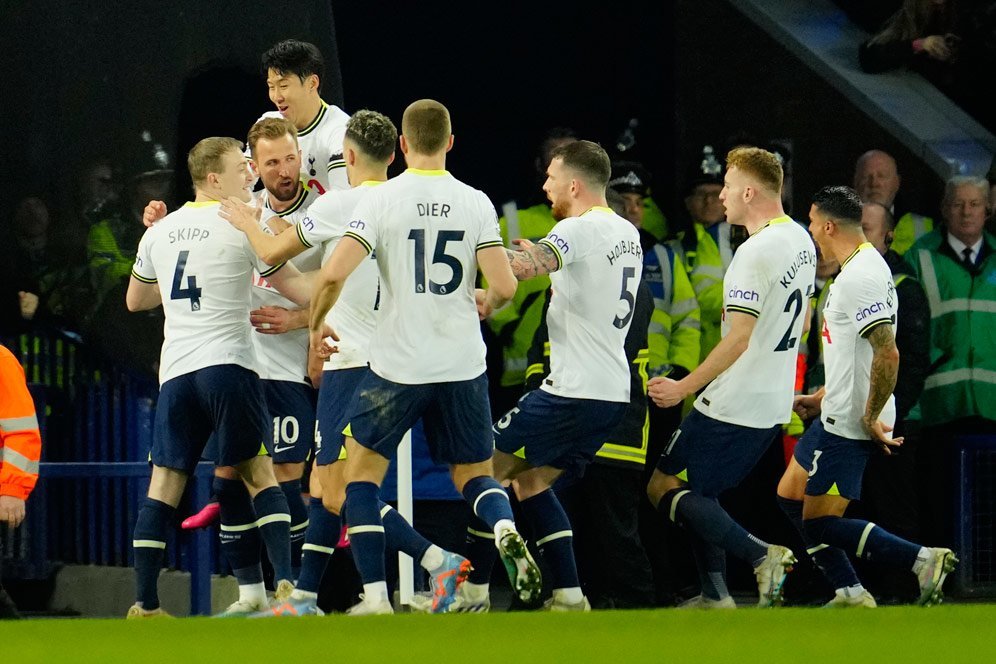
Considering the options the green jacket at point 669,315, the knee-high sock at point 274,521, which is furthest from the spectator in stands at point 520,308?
the knee-high sock at point 274,521

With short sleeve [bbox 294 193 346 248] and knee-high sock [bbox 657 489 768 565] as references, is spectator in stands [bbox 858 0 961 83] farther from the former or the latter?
short sleeve [bbox 294 193 346 248]

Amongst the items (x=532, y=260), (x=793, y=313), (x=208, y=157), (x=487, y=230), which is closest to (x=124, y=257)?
(x=208, y=157)

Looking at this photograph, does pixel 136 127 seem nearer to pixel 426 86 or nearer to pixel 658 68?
pixel 426 86

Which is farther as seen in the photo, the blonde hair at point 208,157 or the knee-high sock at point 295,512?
the knee-high sock at point 295,512

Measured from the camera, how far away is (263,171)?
734 centimetres

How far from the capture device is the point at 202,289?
22.7ft

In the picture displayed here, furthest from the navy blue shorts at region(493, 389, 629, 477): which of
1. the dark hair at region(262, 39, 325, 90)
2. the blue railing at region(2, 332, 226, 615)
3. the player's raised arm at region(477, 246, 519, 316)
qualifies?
the blue railing at region(2, 332, 226, 615)

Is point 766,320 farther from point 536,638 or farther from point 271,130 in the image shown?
point 536,638

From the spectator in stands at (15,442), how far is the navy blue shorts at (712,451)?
8.92 feet

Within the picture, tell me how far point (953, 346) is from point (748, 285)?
257cm

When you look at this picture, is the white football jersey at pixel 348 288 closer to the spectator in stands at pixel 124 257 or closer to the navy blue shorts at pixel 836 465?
the navy blue shorts at pixel 836 465

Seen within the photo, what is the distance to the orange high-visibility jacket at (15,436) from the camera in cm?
711

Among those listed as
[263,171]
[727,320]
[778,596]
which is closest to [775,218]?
[727,320]

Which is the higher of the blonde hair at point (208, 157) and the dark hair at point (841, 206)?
the blonde hair at point (208, 157)
